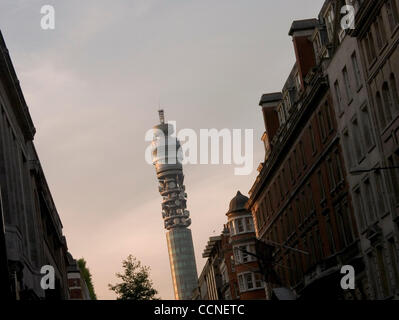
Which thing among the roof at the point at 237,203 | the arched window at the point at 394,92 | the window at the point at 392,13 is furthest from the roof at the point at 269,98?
the window at the point at 392,13

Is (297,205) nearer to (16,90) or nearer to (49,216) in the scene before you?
(49,216)

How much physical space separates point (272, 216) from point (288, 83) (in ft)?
48.4

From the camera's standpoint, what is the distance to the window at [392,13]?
48.2 metres

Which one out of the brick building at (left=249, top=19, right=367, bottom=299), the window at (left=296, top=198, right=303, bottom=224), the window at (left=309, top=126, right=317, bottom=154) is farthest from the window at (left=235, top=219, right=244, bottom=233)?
the window at (left=309, top=126, right=317, bottom=154)

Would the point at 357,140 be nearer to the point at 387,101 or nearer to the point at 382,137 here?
the point at 382,137

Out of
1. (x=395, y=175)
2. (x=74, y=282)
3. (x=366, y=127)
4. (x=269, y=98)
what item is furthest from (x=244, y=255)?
(x=395, y=175)

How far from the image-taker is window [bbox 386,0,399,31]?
48250mm

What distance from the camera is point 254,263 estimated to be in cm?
11112

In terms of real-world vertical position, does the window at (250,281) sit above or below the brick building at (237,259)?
below

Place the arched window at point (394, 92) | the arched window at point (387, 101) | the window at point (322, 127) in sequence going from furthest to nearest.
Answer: the window at point (322, 127) < the arched window at point (387, 101) < the arched window at point (394, 92)

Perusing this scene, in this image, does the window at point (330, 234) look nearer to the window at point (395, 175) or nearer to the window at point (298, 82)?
the window at point (298, 82)

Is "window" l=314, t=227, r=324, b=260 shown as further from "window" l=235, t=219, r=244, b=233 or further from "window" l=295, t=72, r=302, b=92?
"window" l=235, t=219, r=244, b=233
